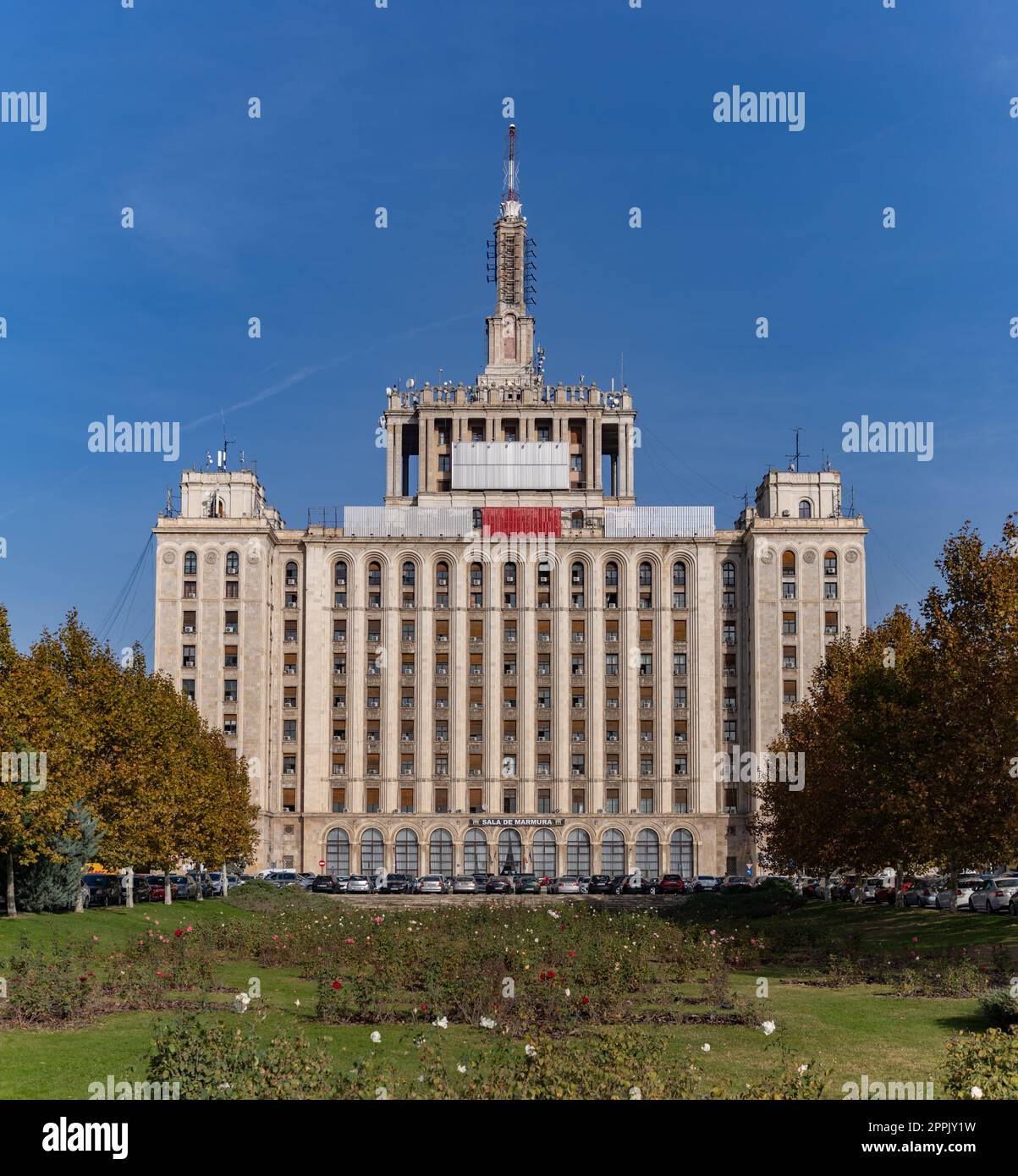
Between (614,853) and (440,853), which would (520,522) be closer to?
(440,853)

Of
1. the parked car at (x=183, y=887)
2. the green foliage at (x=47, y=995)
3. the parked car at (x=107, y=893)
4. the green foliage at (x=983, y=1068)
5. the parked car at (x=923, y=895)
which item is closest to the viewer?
the green foliage at (x=983, y=1068)

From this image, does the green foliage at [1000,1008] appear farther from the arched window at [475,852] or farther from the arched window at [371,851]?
the arched window at [371,851]

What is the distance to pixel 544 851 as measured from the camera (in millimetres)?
113000

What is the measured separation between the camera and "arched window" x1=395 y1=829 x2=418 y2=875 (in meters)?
113

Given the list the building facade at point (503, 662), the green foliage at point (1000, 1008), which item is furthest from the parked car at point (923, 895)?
the building facade at point (503, 662)

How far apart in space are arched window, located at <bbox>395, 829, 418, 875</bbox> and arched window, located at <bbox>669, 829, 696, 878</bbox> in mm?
22013

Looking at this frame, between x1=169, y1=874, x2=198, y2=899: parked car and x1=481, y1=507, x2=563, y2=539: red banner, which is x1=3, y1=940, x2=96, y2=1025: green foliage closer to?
x1=169, y1=874, x2=198, y2=899: parked car

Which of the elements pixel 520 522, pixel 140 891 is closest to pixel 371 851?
pixel 520 522

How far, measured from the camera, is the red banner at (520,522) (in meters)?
117

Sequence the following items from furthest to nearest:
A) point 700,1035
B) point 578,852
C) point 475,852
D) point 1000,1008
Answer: point 475,852 < point 578,852 < point 1000,1008 < point 700,1035

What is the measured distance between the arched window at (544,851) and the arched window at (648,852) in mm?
7335

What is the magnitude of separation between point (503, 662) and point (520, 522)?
1262cm
